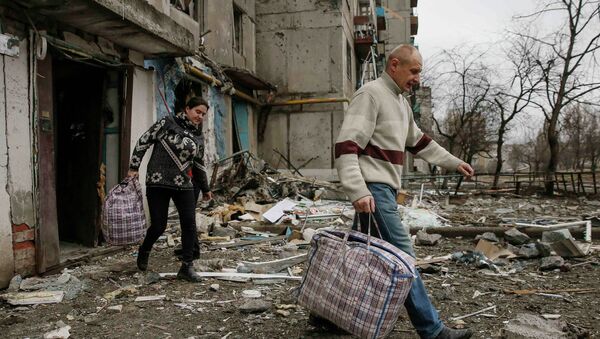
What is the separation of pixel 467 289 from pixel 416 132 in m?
1.86

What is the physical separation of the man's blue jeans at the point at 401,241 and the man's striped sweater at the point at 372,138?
3.2 inches

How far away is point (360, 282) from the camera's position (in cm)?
236

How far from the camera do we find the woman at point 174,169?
161 inches

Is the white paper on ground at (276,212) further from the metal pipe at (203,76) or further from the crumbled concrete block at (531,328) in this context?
the crumbled concrete block at (531,328)

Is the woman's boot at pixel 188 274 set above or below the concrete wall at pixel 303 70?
below

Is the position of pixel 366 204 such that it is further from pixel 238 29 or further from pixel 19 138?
pixel 238 29

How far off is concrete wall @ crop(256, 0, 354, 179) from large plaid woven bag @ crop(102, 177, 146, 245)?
1075 centimetres

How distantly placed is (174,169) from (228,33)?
29.9 feet

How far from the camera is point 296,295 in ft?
8.97

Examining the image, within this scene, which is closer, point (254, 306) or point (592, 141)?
point (254, 306)

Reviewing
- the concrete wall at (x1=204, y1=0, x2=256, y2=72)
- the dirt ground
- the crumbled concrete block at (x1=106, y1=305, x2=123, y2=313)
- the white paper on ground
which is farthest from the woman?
the concrete wall at (x1=204, y1=0, x2=256, y2=72)

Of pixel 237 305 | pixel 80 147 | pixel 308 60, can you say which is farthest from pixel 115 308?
pixel 308 60

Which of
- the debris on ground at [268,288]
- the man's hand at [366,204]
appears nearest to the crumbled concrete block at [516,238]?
the debris on ground at [268,288]

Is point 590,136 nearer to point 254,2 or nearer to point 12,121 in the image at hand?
point 254,2
